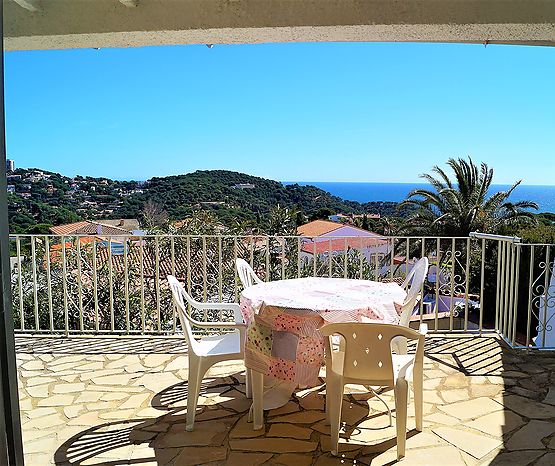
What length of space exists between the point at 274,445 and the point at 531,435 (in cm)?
149

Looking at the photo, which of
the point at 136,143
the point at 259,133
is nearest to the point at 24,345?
the point at 136,143

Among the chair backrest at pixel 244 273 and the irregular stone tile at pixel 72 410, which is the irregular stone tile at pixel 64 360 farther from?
the chair backrest at pixel 244 273

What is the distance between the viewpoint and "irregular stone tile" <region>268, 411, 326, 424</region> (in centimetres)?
291

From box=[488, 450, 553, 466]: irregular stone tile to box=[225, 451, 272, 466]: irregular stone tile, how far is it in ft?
3.75

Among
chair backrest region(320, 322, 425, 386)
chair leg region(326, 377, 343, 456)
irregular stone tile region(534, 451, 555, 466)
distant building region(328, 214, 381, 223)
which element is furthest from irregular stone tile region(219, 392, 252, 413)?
distant building region(328, 214, 381, 223)

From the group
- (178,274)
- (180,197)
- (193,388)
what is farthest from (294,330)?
(180,197)

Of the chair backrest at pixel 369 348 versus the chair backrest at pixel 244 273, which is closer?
the chair backrest at pixel 369 348

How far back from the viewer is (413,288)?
11.1ft

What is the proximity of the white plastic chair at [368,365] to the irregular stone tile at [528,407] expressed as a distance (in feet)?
3.36

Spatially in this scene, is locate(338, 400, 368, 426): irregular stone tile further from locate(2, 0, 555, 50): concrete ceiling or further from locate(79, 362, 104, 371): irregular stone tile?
locate(2, 0, 555, 50): concrete ceiling

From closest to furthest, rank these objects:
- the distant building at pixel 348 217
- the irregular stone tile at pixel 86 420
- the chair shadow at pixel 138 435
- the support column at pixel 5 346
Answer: the support column at pixel 5 346, the chair shadow at pixel 138 435, the irregular stone tile at pixel 86 420, the distant building at pixel 348 217

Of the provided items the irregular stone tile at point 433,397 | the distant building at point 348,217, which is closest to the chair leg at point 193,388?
the irregular stone tile at point 433,397

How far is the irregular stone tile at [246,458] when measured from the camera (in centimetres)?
243

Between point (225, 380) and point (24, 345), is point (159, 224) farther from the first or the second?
point (225, 380)
